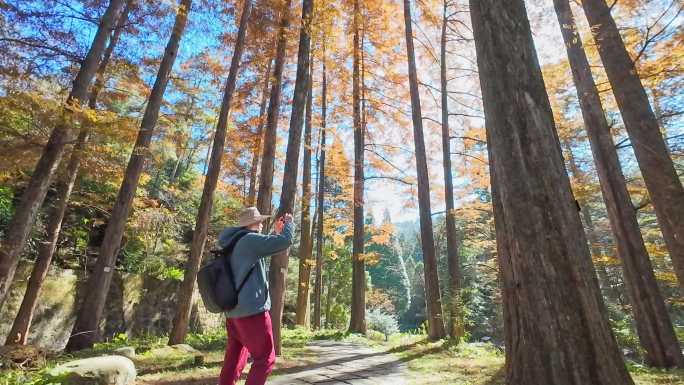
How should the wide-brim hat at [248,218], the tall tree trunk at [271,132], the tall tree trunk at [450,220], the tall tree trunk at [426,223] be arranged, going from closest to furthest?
the wide-brim hat at [248,218]
the tall tree trunk at [271,132]
the tall tree trunk at [450,220]
the tall tree trunk at [426,223]

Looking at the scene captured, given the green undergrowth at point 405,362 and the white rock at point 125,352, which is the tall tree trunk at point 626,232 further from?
the white rock at point 125,352

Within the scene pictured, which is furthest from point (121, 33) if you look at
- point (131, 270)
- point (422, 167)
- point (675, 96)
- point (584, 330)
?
point (675, 96)

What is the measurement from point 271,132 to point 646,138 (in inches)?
257

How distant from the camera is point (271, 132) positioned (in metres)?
7.41

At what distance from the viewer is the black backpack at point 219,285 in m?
2.74

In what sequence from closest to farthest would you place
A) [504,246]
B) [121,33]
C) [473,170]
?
[504,246], [121,33], [473,170]

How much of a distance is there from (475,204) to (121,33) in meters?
11.5

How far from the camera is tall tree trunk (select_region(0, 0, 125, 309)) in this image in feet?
18.7

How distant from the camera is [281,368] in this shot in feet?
19.2

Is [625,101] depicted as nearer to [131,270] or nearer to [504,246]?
[504,246]

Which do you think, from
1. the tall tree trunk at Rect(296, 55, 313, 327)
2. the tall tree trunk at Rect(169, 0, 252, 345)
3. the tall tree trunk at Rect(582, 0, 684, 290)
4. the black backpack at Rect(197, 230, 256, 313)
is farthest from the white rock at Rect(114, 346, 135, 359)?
the tall tree trunk at Rect(582, 0, 684, 290)

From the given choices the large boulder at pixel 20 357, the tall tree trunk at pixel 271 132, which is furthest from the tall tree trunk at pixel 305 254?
the large boulder at pixel 20 357

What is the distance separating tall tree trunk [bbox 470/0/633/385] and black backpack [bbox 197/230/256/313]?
2.05 meters

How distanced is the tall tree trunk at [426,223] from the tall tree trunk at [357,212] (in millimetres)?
2414
